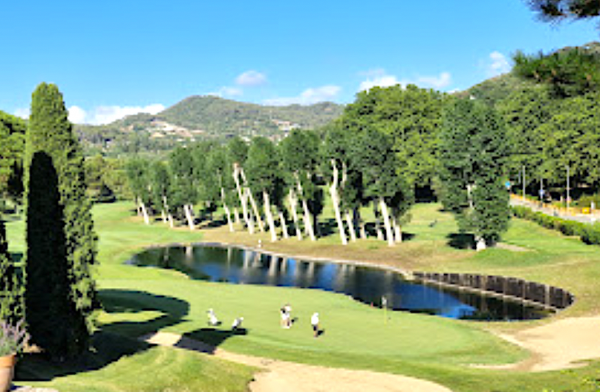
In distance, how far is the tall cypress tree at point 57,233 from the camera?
66.2 ft

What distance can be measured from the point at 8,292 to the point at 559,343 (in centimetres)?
2979

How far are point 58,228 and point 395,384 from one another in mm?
14467

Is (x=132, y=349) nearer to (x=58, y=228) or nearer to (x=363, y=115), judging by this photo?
(x=58, y=228)

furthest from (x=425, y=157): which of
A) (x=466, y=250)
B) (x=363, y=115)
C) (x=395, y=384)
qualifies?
(x=395, y=384)

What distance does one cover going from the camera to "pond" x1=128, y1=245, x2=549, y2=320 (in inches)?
1853

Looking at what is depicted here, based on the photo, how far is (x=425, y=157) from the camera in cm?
Answer: 10894

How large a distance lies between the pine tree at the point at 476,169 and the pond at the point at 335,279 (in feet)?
37.9

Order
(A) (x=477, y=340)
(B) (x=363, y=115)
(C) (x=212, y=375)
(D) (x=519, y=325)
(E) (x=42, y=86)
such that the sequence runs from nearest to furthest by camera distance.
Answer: (C) (x=212, y=375), (E) (x=42, y=86), (A) (x=477, y=340), (D) (x=519, y=325), (B) (x=363, y=115)

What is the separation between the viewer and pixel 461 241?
240 feet

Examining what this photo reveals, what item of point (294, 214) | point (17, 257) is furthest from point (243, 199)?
point (17, 257)

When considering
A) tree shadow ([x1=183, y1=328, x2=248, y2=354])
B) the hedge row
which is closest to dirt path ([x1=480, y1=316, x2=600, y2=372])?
tree shadow ([x1=183, y1=328, x2=248, y2=354])

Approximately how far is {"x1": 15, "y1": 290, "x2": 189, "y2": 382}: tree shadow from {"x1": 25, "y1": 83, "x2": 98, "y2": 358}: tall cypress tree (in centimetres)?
62

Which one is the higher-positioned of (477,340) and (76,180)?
(76,180)

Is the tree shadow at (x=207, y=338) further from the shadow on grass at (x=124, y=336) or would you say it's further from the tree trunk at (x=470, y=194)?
the tree trunk at (x=470, y=194)
